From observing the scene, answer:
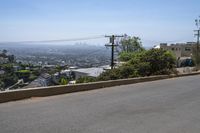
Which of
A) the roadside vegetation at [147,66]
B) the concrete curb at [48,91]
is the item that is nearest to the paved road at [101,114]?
the concrete curb at [48,91]

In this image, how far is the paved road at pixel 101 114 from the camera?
661cm

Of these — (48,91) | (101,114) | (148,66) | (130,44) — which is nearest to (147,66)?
(148,66)

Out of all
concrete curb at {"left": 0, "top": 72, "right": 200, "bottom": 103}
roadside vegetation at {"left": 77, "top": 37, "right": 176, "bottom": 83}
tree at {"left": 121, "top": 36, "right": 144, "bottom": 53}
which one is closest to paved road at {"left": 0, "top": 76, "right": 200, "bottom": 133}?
concrete curb at {"left": 0, "top": 72, "right": 200, "bottom": 103}

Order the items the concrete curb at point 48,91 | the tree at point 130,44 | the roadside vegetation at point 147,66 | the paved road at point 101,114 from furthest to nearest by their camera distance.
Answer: the tree at point 130,44 < the roadside vegetation at point 147,66 < the concrete curb at point 48,91 < the paved road at point 101,114

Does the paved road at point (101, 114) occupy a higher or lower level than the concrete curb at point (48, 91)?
lower

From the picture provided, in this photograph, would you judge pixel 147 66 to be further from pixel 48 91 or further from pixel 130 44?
pixel 130 44

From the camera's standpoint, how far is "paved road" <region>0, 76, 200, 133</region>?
21.7ft

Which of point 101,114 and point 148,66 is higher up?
point 148,66

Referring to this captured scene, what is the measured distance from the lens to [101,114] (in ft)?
26.0

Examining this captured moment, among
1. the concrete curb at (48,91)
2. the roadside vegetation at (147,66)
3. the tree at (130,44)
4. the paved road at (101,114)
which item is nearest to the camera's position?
the paved road at (101,114)

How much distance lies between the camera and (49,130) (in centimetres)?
626

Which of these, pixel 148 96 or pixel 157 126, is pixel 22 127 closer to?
pixel 157 126

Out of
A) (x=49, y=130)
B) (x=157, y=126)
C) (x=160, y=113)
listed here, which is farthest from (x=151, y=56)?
(x=49, y=130)

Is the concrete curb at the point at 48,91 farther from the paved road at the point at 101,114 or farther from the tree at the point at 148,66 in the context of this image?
the tree at the point at 148,66
